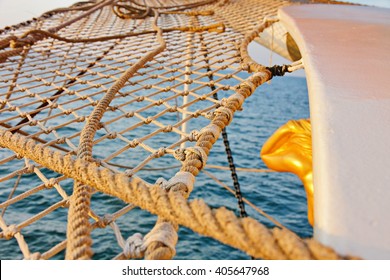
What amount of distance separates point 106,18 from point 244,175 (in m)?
5.04

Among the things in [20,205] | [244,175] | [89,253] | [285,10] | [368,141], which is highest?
[285,10]

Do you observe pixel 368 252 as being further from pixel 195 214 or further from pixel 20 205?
pixel 20 205

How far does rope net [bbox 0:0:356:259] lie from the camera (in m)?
0.64

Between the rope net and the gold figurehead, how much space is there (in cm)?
24

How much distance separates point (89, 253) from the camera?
65cm

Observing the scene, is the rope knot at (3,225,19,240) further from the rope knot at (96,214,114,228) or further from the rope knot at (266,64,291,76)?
the rope knot at (266,64,291,76)

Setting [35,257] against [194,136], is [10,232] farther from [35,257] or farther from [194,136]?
[194,136]

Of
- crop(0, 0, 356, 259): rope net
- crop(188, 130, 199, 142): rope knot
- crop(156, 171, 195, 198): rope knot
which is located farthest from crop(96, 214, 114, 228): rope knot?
crop(188, 130, 199, 142): rope knot

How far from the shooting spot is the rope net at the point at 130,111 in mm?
643

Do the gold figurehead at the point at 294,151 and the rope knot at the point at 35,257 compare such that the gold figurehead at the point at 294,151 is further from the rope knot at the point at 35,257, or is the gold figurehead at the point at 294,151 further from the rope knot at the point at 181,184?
the rope knot at the point at 35,257

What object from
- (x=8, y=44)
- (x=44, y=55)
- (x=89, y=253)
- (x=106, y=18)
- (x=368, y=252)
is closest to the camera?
(x=368, y=252)

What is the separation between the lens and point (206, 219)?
0.59 metres

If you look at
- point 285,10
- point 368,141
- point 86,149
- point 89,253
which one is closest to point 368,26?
point 285,10

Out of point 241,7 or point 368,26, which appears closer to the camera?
point 368,26
